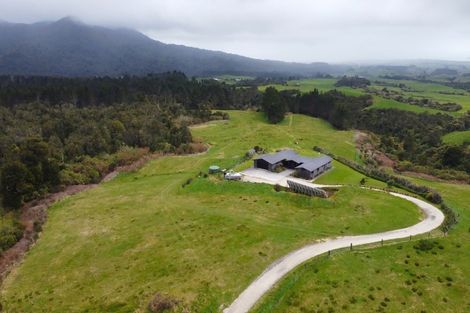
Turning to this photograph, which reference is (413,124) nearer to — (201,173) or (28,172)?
(201,173)

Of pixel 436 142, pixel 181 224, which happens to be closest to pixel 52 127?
pixel 181 224

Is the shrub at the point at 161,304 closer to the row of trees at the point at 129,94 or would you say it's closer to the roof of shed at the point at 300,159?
the roof of shed at the point at 300,159

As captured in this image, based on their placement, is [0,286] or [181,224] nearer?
[0,286]

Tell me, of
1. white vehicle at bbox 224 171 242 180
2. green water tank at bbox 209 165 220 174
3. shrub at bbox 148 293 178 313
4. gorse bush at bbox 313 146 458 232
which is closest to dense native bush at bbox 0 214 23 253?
shrub at bbox 148 293 178 313

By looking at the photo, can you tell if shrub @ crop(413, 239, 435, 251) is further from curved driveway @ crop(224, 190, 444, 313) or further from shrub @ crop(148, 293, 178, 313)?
shrub @ crop(148, 293, 178, 313)

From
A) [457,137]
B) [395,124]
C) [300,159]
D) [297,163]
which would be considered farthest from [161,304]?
[395,124]
